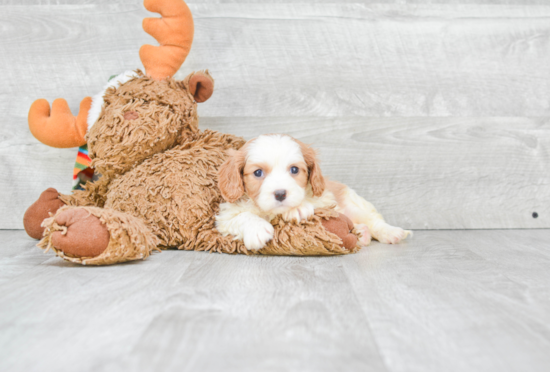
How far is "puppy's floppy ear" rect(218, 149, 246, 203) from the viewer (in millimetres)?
1317

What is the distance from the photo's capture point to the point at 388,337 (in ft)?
2.41

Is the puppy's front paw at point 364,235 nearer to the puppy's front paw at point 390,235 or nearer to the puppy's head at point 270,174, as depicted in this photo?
the puppy's front paw at point 390,235

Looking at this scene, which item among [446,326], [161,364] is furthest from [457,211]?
[161,364]

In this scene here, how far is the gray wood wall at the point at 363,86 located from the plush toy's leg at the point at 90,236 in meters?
0.83

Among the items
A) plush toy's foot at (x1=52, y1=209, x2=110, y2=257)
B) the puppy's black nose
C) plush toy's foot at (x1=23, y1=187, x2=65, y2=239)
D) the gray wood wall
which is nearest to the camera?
plush toy's foot at (x1=52, y1=209, x2=110, y2=257)

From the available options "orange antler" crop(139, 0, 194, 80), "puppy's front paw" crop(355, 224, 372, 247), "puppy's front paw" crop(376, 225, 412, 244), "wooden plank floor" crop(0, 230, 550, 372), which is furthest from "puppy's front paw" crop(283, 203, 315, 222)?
"orange antler" crop(139, 0, 194, 80)

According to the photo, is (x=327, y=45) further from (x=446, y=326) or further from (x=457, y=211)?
(x=446, y=326)

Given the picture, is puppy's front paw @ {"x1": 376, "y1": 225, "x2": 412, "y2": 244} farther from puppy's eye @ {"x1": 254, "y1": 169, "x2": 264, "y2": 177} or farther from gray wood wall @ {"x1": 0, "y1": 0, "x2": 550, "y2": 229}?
puppy's eye @ {"x1": 254, "y1": 169, "x2": 264, "y2": 177}

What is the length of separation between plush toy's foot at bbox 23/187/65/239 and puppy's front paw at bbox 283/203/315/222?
0.87m

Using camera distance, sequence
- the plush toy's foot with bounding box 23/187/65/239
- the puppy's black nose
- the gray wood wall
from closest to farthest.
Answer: the puppy's black nose < the plush toy's foot with bounding box 23/187/65/239 < the gray wood wall

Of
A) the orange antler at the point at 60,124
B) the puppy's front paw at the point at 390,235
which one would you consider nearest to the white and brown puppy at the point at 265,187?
the puppy's front paw at the point at 390,235

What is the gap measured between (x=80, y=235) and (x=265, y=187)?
1.65 feet

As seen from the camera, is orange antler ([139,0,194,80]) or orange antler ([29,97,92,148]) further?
orange antler ([29,97,92,148])

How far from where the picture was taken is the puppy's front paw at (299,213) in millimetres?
1320
